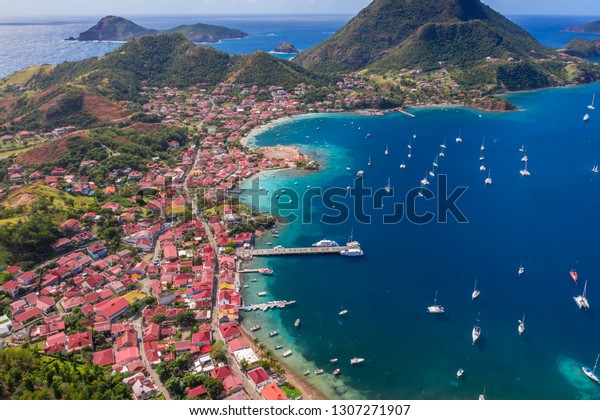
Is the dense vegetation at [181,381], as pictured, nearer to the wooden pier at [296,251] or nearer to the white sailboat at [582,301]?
the wooden pier at [296,251]

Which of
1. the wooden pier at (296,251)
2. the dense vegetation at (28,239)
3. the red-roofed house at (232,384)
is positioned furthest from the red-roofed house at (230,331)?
the dense vegetation at (28,239)

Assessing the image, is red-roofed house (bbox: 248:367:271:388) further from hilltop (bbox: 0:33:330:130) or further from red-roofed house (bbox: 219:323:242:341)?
hilltop (bbox: 0:33:330:130)

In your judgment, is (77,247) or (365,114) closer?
(77,247)

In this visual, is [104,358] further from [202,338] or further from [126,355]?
[202,338]

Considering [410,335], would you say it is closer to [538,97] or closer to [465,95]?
[465,95]

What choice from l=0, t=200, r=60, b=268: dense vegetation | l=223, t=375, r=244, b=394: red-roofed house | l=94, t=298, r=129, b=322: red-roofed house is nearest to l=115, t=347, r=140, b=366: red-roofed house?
l=94, t=298, r=129, b=322: red-roofed house

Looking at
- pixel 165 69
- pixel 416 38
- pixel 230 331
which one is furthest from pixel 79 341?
pixel 416 38

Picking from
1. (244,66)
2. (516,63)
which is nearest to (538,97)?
(516,63)
